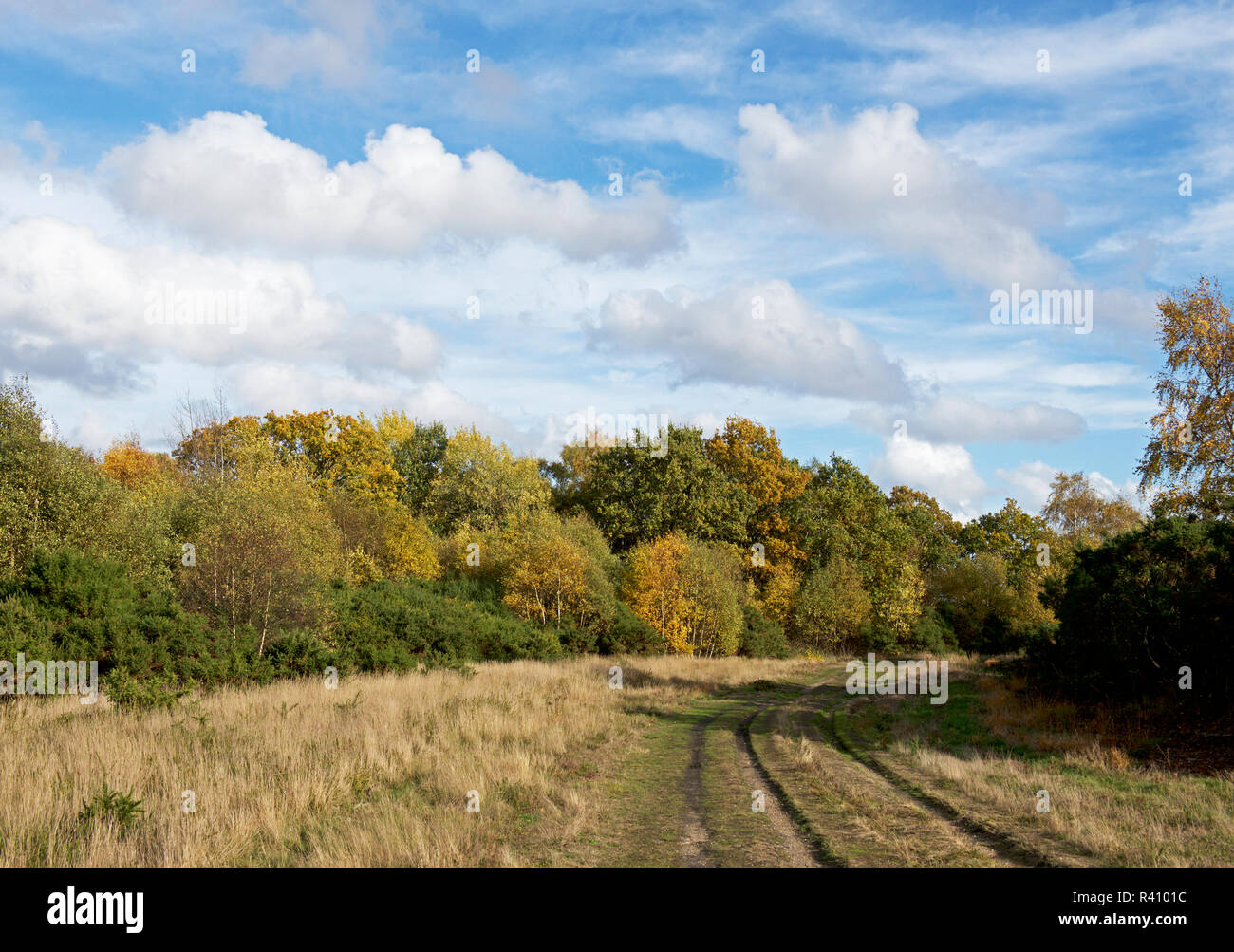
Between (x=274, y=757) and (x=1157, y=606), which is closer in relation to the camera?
(x=274, y=757)

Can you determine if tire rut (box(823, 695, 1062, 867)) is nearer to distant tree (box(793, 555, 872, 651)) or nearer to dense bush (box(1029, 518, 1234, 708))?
dense bush (box(1029, 518, 1234, 708))

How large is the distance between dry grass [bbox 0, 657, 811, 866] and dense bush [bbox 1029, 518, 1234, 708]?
42.1 ft

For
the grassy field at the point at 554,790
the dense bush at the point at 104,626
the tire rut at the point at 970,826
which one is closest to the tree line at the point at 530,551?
the dense bush at the point at 104,626

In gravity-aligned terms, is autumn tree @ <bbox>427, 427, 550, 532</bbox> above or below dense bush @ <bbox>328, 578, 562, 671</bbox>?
above

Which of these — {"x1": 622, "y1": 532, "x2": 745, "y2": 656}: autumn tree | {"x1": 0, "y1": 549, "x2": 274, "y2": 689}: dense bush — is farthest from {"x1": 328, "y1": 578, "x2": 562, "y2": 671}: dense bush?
{"x1": 622, "y1": 532, "x2": 745, "y2": 656}: autumn tree

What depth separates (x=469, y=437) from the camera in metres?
66.3

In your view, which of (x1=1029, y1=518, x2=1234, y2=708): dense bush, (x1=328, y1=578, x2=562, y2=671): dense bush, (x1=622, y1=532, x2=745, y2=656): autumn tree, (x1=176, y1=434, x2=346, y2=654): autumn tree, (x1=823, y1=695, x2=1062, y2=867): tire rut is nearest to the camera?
(x1=823, y1=695, x2=1062, y2=867): tire rut

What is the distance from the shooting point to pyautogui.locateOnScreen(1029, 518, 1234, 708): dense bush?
16.7 meters

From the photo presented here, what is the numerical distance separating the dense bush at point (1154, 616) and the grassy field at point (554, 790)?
225cm

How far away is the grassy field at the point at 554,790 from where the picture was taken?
8.31 metres
